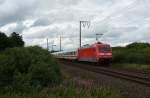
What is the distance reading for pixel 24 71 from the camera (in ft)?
51.9

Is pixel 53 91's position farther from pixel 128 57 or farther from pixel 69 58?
pixel 69 58

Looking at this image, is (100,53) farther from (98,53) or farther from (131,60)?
(131,60)

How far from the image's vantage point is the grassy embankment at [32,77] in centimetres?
1343

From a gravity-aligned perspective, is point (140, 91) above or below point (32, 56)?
below

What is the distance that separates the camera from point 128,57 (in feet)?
142

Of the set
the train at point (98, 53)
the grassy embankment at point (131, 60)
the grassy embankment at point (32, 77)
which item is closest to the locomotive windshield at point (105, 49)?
the train at point (98, 53)

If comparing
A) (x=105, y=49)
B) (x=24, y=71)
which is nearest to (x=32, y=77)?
(x=24, y=71)

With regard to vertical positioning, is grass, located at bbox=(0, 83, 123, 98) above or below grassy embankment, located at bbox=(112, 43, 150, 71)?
below

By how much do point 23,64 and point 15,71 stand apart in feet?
2.04

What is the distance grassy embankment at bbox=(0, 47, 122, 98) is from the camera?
44.1ft

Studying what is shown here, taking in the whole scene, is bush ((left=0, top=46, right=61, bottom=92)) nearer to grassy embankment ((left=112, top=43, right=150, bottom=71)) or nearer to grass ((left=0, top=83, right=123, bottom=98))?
grass ((left=0, top=83, right=123, bottom=98))

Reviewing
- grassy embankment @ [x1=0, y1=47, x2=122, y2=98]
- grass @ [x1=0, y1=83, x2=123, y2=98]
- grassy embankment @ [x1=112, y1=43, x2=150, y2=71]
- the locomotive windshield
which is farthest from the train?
grass @ [x1=0, y1=83, x2=123, y2=98]

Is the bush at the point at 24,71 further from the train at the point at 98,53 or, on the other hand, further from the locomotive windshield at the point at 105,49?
the locomotive windshield at the point at 105,49

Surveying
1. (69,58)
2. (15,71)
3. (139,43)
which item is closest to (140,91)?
(15,71)
